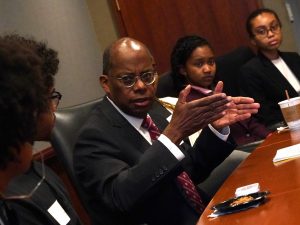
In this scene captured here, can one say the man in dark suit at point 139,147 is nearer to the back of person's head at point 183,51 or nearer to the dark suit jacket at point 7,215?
the dark suit jacket at point 7,215

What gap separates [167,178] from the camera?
1.81 metres

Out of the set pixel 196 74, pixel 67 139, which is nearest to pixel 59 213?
pixel 67 139

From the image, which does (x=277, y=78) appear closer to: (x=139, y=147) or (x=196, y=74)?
(x=196, y=74)

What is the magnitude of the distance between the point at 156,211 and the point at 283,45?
3185 mm

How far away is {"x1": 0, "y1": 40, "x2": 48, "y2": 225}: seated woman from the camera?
0.99m

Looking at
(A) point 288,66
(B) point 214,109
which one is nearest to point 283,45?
(A) point 288,66

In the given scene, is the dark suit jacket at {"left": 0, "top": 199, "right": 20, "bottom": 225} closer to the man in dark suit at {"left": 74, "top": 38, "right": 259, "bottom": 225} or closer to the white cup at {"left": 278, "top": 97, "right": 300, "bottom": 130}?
the man in dark suit at {"left": 74, "top": 38, "right": 259, "bottom": 225}

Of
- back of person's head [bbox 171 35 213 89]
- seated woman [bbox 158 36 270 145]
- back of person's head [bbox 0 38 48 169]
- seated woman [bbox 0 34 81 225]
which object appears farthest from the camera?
back of person's head [bbox 171 35 213 89]

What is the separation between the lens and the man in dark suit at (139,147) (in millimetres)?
1817

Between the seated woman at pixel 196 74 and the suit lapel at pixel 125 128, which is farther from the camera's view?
the seated woman at pixel 196 74

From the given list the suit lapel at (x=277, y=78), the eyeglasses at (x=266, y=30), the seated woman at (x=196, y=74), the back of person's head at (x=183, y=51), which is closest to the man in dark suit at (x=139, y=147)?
the seated woman at (x=196, y=74)

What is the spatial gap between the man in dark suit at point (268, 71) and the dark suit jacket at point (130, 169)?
150 centimetres

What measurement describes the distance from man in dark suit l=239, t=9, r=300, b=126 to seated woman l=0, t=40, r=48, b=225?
2.63 metres

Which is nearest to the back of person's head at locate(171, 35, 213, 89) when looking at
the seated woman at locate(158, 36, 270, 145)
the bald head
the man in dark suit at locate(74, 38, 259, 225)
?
the seated woman at locate(158, 36, 270, 145)
